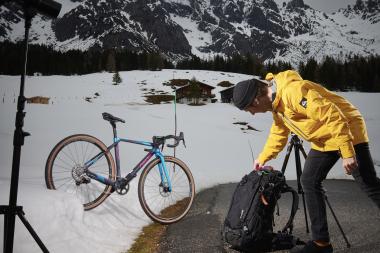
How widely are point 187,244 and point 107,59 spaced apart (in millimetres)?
126153

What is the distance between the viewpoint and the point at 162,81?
3199 inches

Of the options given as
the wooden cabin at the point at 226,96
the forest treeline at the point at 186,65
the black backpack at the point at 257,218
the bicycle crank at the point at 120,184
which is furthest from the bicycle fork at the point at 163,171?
the forest treeline at the point at 186,65

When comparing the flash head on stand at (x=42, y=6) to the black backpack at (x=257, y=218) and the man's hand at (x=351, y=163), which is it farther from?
the man's hand at (x=351, y=163)

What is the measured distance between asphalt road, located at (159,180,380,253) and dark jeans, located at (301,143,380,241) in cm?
62

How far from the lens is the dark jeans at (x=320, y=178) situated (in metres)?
3.47

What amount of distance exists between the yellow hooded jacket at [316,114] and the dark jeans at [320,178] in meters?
0.11

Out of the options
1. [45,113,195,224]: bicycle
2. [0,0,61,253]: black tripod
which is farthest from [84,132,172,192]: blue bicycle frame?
[0,0,61,253]: black tripod

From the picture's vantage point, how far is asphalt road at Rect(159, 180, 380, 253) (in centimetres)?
413

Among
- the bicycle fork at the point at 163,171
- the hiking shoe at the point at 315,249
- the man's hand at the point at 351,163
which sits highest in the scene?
the man's hand at the point at 351,163

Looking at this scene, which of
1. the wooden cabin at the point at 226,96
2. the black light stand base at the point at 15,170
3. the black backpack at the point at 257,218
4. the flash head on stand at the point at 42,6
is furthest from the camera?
the wooden cabin at the point at 226,96

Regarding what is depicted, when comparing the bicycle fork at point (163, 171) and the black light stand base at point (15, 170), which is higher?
the black light stand base at point (15, 170)

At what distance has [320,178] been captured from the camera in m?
3.58

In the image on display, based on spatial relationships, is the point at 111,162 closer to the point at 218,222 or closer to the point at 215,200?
the point at 218,222

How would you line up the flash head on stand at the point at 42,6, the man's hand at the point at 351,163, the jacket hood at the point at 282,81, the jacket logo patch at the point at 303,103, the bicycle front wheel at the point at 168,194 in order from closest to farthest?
the flash head on stand at the point at 42,6 < the man's hand at the point at 351,163 < the jacket logo patch at the point at 303,103 < the jacket hood at the point at 282,81 < the bicycle front wheel at the point at 168,194
